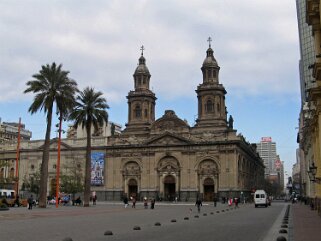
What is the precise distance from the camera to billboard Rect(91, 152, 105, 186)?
90.6 metres

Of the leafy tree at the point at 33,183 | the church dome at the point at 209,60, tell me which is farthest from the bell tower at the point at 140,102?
the leafy tree at the point at 33,183

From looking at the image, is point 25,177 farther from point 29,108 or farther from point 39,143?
point 29,108

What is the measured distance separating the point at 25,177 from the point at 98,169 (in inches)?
664

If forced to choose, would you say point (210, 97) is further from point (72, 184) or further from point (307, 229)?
point (307, 229)

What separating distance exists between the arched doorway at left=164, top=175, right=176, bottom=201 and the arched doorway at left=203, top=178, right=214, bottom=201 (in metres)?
6.08

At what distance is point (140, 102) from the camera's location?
3607 inches

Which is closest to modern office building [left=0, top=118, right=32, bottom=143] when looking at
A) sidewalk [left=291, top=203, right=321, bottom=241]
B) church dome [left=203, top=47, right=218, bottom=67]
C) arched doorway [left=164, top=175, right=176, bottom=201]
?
arched doorway [left=164, top=175, right=176, bottom=201]

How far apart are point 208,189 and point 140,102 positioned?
22.3m

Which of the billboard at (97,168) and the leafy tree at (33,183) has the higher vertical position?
the billboard at (97,168)

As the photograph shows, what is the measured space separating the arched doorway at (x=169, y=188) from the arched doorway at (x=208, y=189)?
6.08 m

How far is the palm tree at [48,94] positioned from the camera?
4803cm

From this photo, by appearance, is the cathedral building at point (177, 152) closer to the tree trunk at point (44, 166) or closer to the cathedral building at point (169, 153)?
the cathedral building at point (169, 153)

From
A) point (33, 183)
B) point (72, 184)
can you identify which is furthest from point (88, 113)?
point (33, 183)

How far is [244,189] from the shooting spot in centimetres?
8912
